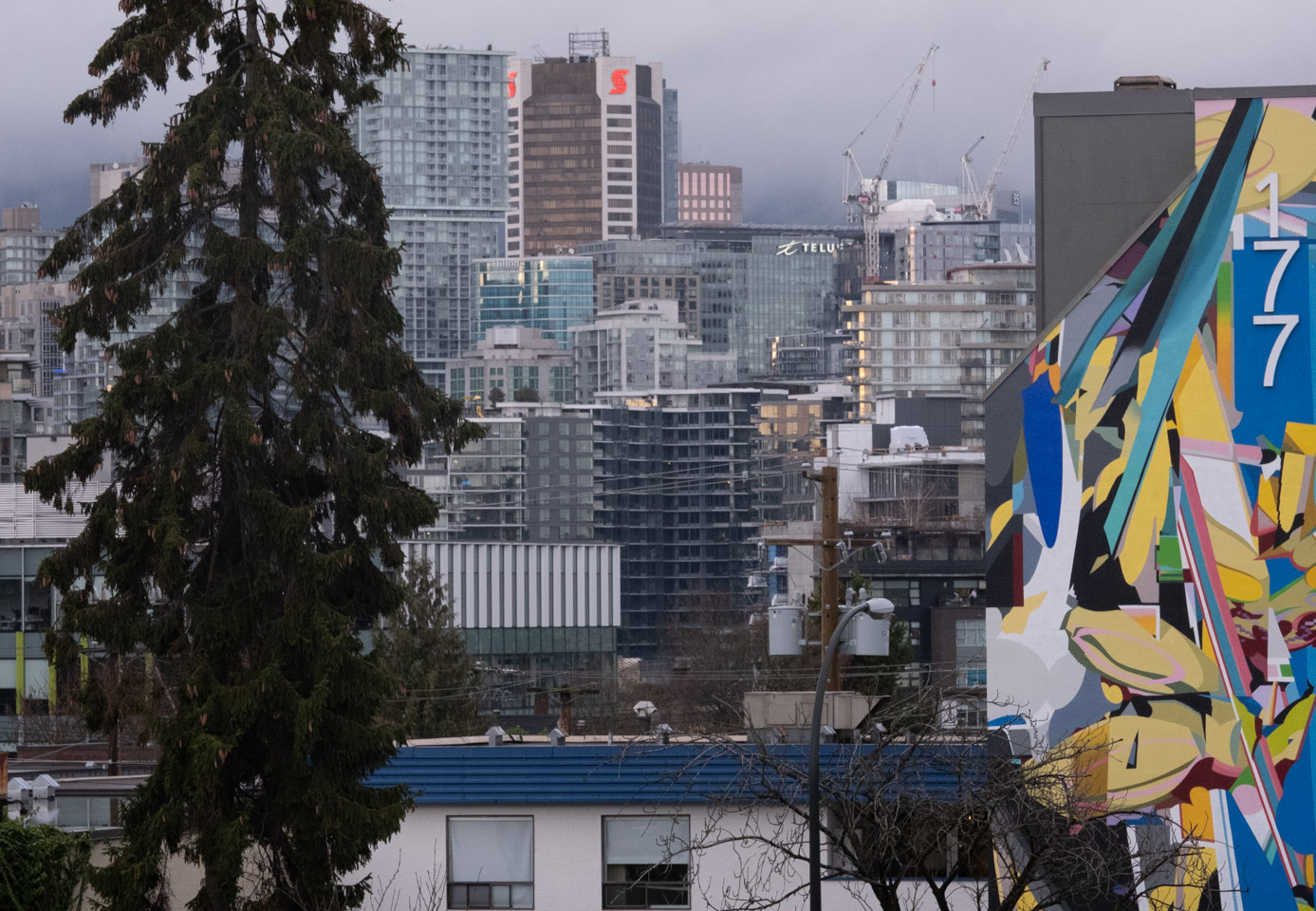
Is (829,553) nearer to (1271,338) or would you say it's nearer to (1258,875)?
(1271,338)

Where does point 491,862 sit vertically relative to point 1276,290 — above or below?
below

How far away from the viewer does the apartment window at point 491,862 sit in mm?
29656

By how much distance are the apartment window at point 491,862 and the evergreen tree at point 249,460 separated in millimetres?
2955

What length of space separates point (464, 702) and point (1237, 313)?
159 ft

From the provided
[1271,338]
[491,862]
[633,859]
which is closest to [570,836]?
[633,859]

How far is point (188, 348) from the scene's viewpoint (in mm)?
26672

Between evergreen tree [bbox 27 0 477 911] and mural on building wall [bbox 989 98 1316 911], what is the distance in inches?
373

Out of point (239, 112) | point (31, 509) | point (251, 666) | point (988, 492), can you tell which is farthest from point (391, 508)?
point (31, 509)

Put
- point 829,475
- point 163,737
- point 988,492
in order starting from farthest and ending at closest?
point 829,475, point 988,492, point 163,737

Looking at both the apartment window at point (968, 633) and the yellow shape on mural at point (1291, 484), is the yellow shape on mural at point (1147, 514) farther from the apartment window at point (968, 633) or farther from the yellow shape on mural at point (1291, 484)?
the apartment window at point (968, 633)

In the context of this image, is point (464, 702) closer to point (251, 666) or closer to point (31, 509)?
point (31, 509)

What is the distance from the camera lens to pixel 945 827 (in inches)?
814

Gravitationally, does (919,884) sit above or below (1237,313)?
below

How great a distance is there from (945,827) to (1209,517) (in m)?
9.28
